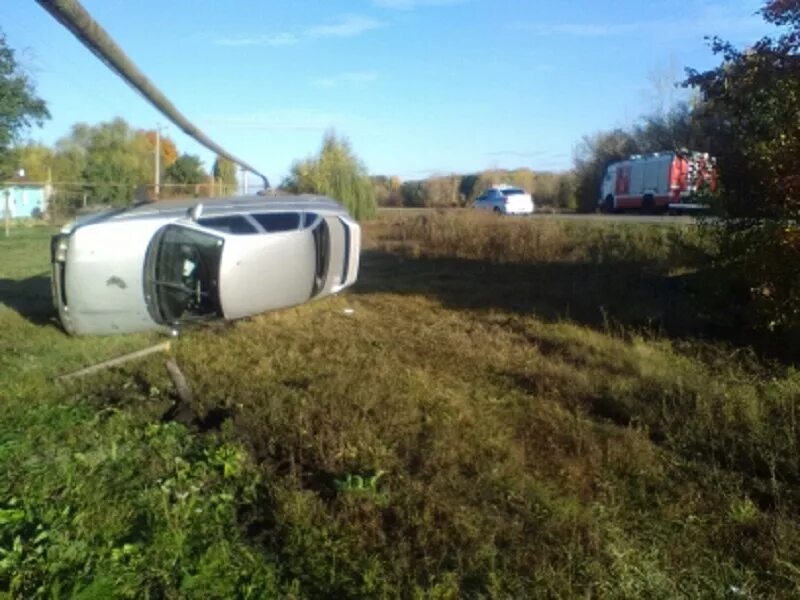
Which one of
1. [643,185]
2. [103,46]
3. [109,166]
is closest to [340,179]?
[643,185]

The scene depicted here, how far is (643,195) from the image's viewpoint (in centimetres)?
3700

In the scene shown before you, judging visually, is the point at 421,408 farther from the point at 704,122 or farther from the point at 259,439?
the point at 704,122

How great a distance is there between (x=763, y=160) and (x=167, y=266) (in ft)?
25.5

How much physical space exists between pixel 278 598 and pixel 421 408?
11.1 feet

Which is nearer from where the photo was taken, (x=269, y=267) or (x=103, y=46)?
(x=103, y=46)

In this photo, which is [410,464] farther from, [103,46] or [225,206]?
[225,206]

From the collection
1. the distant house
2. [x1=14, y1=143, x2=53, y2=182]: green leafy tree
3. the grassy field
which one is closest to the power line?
the grassy field

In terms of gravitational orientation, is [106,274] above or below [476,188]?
below

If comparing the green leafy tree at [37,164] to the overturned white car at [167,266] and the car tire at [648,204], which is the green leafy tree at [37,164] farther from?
the overturned white car at [167,266]

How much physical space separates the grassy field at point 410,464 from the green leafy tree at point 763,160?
81 centimetres

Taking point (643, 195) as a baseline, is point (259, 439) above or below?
below

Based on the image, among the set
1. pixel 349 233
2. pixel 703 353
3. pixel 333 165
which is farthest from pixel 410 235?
pixel 703 353

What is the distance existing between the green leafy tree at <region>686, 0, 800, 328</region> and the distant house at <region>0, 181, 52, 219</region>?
3670 cm

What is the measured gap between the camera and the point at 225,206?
40.7 ft
